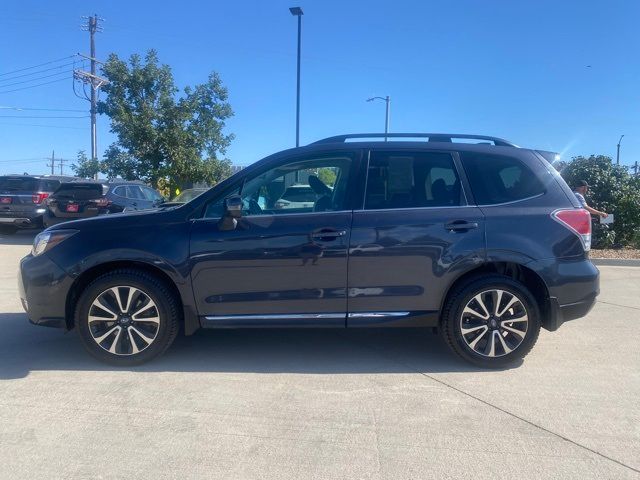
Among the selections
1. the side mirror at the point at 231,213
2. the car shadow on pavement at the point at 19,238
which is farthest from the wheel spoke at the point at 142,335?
the car shadow on pavement at the point at 19,238

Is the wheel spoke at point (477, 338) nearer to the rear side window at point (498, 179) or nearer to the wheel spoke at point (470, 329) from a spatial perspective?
the wheel spoke at point (470, 329)

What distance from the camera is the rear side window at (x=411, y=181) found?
4391mm

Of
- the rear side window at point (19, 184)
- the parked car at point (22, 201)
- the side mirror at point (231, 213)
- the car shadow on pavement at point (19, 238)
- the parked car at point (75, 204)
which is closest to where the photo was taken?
the side mirror at point (231, 213)

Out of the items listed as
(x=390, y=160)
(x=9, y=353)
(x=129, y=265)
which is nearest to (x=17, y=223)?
(x=9, y=353)

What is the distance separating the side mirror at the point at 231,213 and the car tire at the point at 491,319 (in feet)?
6.21

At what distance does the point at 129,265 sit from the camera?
4.35m

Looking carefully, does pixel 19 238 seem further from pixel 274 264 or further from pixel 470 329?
pixel 470 329

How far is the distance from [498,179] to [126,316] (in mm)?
3337

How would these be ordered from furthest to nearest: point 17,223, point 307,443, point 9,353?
point 17,223 < point 9,353 < point 307,443

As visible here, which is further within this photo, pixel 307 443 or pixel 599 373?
pixel 599 373

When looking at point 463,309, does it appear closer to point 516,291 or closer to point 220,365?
point 516,291

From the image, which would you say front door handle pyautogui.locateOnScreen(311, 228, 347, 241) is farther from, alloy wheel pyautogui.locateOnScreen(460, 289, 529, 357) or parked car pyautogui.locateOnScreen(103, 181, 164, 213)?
parked car pyautogui.locateOnScreen(103, 181, 164, 213)

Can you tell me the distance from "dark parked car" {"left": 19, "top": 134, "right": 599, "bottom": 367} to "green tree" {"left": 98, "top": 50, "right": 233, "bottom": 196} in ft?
43.9

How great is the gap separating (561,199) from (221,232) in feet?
9.37
